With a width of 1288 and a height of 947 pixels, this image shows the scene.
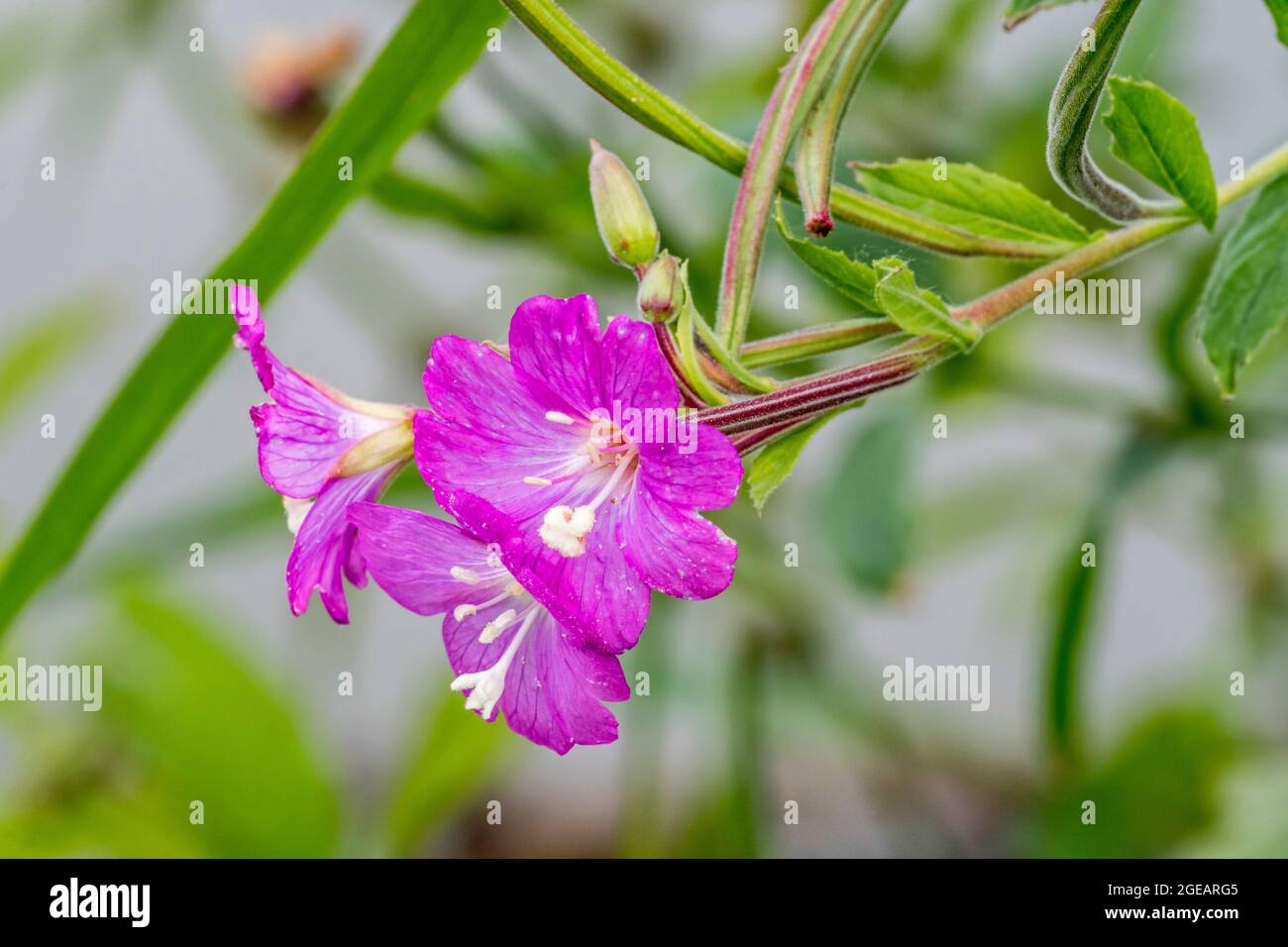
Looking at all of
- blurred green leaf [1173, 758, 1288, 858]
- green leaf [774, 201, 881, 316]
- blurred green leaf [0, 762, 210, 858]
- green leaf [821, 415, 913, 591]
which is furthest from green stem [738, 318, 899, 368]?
blurred green leaf [0, 762, 210, 858]

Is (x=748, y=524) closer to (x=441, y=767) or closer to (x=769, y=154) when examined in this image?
(x=441, y=767)

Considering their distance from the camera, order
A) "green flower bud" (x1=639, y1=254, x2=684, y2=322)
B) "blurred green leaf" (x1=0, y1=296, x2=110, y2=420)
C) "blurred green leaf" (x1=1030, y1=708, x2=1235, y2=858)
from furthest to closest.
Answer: "blurred green leaf" (x1=0, y1=296, x2=110, y2=420) < "blurred green leaf" (x1=1030, y1=708, x2=1235, y2=858) < "green flower bud" (x1=639, y1=254, x2=684, y2=322)

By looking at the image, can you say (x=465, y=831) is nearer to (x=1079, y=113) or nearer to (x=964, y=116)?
(x=964, y=116)

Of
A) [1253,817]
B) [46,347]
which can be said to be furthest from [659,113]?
[46,347]

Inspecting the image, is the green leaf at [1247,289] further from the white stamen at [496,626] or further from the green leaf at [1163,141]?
the white stamen at [496,626]

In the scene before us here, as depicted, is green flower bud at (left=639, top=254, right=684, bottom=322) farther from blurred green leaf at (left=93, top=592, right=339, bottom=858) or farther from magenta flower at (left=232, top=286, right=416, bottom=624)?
blurred green leaf at (left=93, top=592, right=339, bottom=858)
